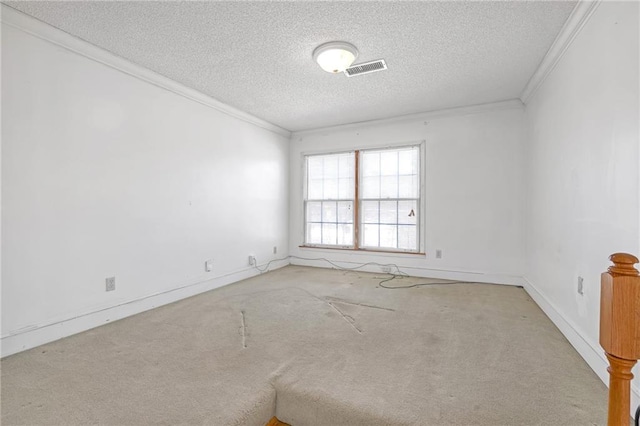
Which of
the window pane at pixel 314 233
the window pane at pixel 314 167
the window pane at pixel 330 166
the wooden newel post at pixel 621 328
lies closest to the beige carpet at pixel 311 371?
the wooden newel post at pixel 621 328

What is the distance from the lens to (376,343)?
232 cm

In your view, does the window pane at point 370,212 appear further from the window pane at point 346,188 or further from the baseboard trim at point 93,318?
the baseboard trim at point 93,318

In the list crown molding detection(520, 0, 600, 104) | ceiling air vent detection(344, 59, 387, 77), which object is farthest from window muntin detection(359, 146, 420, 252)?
ceiling air vent detection(344, 59, 387, 77)

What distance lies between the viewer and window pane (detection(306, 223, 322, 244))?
5445 millimetres

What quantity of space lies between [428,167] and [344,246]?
1871 mm

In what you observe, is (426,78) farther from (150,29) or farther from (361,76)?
(150,29)

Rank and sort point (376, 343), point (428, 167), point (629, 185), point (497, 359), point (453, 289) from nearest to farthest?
point (629, 185) → point (497, 359) → point (376, 343) → point (453, 289) → point (428, 167)

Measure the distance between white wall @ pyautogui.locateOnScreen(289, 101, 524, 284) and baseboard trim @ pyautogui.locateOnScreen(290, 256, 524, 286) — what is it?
0.04 feet

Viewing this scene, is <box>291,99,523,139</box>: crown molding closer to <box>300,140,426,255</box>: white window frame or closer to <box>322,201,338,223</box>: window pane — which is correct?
<box>300,140,426,255</box>: white window frame

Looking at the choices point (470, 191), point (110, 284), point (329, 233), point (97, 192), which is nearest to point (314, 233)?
point (329, 233)

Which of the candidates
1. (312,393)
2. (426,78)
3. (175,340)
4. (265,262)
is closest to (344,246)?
(265,262)

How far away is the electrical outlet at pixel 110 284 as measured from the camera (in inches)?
110

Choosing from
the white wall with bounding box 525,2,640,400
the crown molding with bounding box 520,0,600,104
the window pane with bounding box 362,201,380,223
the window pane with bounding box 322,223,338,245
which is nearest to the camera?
the white wall with bounding box 525,2,640,400

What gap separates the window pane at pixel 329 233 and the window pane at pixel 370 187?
780 millimetres
